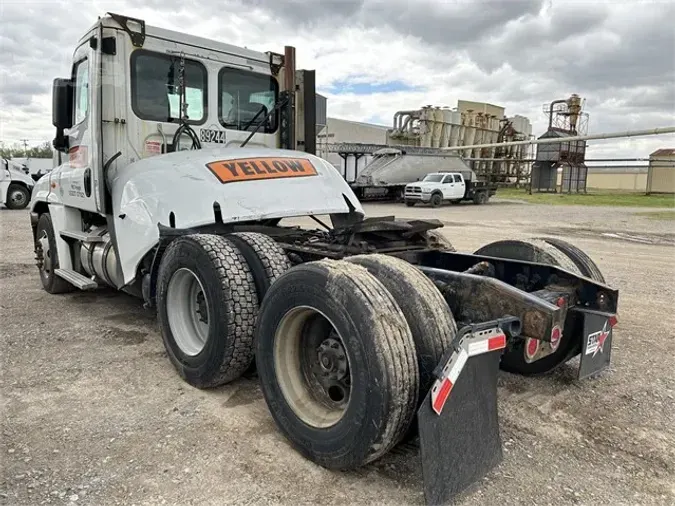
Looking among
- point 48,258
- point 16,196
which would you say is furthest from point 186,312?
point 16,196

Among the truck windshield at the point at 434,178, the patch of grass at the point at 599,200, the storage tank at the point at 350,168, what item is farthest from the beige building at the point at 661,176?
the storage tank at the point at 350,168

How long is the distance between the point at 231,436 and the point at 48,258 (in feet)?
15.3

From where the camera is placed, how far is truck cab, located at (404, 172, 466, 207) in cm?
2686

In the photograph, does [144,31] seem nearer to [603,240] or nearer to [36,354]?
[36,354]

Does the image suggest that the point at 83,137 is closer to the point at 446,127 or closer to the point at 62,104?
the point at 62,104

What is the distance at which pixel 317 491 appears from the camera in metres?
2.63

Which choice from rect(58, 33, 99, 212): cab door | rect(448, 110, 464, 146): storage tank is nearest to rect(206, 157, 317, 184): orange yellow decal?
rect(58, 33, 99, 212): cab door

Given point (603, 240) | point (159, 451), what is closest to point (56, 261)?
point (159, 451)

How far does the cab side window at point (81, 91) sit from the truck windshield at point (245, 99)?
129 cm

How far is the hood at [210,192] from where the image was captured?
4410mm

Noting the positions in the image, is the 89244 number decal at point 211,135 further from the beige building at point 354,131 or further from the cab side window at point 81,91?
the beige building at point 354,131

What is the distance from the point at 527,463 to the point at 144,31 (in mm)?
4906

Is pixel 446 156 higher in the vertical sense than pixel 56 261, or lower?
higher

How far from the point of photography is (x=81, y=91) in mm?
5527
